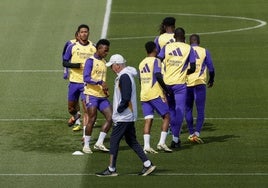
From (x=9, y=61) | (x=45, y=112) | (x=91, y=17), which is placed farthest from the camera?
(x=91, y=17)

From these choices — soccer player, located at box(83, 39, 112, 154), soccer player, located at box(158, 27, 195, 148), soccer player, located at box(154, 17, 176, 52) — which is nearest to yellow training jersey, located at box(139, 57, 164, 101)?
soccer player, located at box(158, 27, 195, 148)

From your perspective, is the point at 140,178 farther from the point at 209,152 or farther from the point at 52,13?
the point at 52,13

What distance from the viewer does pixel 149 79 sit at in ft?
78.5

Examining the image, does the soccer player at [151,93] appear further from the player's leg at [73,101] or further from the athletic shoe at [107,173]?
the player's leg at [73,101]

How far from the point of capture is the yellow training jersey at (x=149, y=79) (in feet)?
77.9

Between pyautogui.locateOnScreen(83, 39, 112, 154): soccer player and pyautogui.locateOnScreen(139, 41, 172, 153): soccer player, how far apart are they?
2.70 ft

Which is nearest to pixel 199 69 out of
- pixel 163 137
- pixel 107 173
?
pixel 163 137

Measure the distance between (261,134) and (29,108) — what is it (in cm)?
665

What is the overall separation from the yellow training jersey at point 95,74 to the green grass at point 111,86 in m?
1.32

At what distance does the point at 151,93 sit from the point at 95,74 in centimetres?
130

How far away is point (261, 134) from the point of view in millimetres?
25797

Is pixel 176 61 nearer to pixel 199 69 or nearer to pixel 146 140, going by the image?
pixel 199 69

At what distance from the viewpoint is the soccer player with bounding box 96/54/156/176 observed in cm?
2131

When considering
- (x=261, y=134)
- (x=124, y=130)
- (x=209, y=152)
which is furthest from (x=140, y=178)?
(x=261, y=134)
